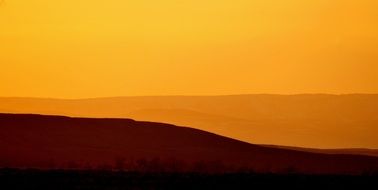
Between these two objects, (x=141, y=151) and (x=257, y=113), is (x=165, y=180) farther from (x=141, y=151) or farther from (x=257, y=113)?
(x=257, y=113)

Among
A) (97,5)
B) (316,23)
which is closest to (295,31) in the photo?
(316,23)

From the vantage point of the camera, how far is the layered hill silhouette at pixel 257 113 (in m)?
10.5

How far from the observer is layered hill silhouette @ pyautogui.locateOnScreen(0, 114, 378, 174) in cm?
1045

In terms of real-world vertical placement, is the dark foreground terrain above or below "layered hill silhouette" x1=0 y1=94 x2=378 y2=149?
below

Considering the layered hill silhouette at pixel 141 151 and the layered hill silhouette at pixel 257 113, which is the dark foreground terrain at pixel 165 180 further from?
the layered hill silhouette at pixel 257 113

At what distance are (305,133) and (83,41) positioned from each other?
214 cm

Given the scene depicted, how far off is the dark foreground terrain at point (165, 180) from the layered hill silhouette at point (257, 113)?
14.0 inches

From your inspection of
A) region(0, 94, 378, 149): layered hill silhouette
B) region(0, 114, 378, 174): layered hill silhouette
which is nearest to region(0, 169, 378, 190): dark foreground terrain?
region(0, 114, 378, 174): layered hill silhouette

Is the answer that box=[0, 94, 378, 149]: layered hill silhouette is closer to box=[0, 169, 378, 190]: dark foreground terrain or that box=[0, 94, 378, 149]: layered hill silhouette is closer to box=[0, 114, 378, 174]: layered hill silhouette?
box=[0, 114, 378, 174]: layered hill silhouette

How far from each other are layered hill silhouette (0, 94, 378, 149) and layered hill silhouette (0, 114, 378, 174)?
9 cm

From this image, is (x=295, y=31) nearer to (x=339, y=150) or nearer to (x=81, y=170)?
(x=339, y=150)

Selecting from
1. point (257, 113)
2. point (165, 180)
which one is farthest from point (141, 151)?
point (257, 113)

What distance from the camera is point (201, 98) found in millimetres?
10586

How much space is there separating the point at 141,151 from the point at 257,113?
3.58 feet
